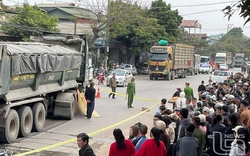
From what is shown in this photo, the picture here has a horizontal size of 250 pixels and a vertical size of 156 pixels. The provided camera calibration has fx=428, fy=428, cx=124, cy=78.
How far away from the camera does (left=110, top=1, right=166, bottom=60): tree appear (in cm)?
4159

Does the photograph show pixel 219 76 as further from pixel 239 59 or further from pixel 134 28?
pixel 239 59

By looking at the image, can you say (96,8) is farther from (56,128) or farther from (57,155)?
(57,155)

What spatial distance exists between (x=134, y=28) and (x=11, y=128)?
36560mm

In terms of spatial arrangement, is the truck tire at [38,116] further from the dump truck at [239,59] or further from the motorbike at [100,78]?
the dump truck at [239,59]

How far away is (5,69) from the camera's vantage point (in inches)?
456

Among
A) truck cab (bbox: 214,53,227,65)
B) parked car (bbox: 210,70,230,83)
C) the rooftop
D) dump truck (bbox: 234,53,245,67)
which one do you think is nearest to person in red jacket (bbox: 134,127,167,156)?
parked car (bbox: 210,70,230,83)

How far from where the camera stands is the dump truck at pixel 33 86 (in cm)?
1191

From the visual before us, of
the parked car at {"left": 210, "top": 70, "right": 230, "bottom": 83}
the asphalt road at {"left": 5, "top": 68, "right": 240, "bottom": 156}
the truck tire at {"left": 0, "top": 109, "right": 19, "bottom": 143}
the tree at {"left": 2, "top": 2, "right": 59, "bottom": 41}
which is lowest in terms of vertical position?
the asphalt road at {"left": 5, "top": 68, "right": 240, "bottom": 156}

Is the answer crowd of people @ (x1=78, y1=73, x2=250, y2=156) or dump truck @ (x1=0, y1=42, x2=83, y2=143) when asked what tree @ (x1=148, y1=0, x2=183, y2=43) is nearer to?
dump truck @ (x1=0, y1=42, x2=83, y2=143)

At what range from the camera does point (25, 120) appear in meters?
13.4

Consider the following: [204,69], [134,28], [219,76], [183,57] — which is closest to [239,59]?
[204,69]

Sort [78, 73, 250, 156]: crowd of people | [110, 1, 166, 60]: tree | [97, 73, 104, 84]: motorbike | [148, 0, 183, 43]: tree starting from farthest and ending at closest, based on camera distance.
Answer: [148, 0, 183, 43]: tree < [110, 1, 166, 60]: tree < [97, 73, 104, 84]: motorbike < [78, 73, 250, 156]: crowd of people

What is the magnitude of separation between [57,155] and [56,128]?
3.83 metres

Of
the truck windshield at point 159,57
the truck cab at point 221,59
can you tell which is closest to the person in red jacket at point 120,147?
the truck windshield at point 159,57
